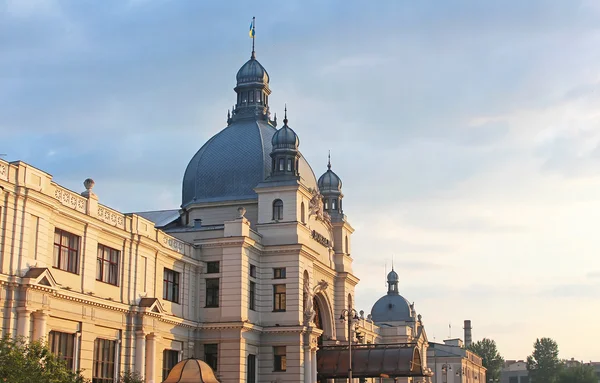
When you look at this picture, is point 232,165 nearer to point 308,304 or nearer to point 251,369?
point 308,304

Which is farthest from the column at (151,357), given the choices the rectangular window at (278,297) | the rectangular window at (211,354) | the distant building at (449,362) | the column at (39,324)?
the distant building at (449,362)

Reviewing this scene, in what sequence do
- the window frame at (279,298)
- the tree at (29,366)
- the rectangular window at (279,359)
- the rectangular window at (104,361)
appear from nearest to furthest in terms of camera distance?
the tree at (29,366) < the rectangular window at (104,361) < the rectangular window at (279,359) < the window frame at (279,298)

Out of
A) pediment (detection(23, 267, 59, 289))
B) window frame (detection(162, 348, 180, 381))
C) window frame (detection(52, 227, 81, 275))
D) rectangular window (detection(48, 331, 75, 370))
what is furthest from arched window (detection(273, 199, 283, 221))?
pediment (detection(23, 267, 59, 289))

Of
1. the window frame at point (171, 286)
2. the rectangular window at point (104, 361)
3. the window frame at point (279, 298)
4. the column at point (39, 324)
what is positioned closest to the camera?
the column at point (39, 324)

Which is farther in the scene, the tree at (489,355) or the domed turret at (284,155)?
the tree at (489,355)

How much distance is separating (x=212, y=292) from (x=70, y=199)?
17241 mm

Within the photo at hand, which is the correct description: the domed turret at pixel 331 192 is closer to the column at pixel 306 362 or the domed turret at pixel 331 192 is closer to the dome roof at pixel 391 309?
the column at pixel 306 362

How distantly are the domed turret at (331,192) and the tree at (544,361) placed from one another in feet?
381

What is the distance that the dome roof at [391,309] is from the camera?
116 m

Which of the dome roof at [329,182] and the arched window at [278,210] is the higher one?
the dome roof at [329,182]

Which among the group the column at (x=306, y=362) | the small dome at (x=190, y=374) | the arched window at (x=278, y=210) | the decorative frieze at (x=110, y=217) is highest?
the arched window at (x=278, y=210)

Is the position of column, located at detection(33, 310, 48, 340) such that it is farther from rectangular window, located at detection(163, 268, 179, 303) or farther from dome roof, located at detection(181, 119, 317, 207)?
dome roof, located at detection(181, 119, 317, 207)

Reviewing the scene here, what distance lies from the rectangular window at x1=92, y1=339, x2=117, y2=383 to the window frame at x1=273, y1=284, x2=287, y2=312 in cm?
1584

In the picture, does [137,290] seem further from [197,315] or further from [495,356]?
[495,356]
